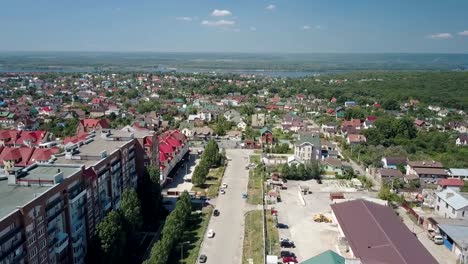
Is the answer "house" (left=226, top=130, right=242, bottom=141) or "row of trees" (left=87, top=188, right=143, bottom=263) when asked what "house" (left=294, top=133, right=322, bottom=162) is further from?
"row of trees" (left=87, top=188, right=143, bottom=263)

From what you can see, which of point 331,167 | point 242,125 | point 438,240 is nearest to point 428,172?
point 331,167

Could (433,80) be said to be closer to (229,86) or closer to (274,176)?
Result: (229,86)

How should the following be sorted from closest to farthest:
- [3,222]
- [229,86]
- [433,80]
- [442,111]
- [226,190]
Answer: [3,222] < [226,190] < [442,111] < [229,86] < [433,80]

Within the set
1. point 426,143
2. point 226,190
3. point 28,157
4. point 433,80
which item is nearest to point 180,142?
point 226,190

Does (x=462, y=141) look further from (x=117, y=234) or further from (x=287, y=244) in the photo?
(x=117, y=234)

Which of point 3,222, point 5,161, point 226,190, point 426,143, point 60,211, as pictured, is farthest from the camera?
point 426,143

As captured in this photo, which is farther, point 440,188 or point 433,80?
point 433,80

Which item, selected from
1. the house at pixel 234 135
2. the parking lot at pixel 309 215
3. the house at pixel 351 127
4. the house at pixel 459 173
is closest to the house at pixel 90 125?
the house at pixel 234 135
